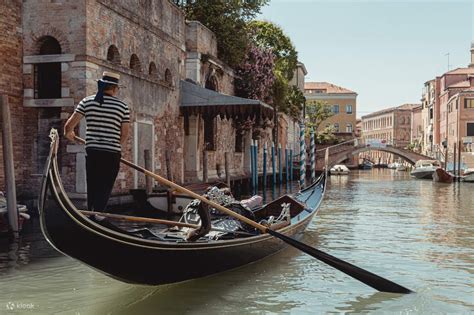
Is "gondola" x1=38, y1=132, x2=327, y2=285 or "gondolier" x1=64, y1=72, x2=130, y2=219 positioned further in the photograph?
"gondolier" x1=64, y1=72, x2=130, y2=219

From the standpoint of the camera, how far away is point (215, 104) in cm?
899

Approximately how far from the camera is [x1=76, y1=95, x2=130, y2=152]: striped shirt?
3.19 meters

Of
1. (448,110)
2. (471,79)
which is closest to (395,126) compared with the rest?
(448,110)

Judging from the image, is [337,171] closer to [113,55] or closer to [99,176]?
[113,55]

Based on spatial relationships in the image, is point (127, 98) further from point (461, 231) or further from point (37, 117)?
point (461, 231)

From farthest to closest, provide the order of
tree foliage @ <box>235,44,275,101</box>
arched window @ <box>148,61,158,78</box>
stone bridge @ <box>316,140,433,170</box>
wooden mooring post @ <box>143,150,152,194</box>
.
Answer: stone bridge @ <box>316,140,433,170</box>
tree foliage @ <box>235,44,275,101</box>
arched window @ <box>148,61,158,78</box>
wooden mooring post @ <box>143,150,152,194</box>

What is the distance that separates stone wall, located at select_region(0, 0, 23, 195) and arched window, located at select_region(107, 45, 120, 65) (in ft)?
3.49

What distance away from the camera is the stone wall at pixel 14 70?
633cm

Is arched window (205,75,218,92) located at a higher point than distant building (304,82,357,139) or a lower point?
lower

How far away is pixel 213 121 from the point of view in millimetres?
10945

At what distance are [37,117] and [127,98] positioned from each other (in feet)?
3.80

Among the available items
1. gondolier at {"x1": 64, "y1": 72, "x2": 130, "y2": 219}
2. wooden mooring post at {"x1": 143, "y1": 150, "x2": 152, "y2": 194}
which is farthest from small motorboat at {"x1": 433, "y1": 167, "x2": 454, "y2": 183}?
gondolier at {"x1": 64, "y1": 72, "x2": 130, "y2": 219}

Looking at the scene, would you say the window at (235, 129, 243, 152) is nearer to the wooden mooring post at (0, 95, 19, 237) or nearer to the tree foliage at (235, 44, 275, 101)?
the tree foliage at (235, 44, 275, 101)

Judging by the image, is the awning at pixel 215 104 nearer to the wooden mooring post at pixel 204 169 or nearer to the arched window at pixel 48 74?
the wooden mooring post at pixel 204 169
